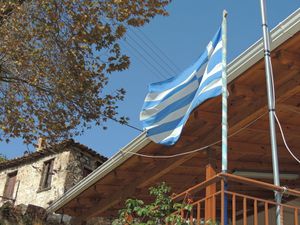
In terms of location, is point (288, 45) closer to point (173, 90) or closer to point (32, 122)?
point (173, 90)

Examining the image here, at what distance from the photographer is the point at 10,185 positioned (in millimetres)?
27953

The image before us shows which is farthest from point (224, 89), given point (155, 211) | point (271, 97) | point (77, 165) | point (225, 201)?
point (77, 165)

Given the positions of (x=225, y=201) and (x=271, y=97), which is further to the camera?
(x=271, y=97)

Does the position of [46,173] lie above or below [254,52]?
above

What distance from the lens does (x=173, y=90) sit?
629cm

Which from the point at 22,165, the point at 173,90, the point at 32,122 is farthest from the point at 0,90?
the point at 22,165

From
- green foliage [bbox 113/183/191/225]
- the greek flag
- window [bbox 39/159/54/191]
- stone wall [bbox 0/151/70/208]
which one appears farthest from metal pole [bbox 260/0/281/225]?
window [bbox 39/159/54/191]

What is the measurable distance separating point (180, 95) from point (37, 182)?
2137 cm

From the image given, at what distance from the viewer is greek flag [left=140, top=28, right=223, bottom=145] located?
5.30 metres

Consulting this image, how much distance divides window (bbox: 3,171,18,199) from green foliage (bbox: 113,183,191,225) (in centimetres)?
2371

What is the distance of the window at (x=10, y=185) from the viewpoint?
90.9 feet

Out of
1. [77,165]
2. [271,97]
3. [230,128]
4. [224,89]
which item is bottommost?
[271,97]

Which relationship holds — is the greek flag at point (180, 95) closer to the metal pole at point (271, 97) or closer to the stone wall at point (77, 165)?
the metal pole at point (271, 97)

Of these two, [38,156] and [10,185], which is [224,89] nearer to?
[38,156]
